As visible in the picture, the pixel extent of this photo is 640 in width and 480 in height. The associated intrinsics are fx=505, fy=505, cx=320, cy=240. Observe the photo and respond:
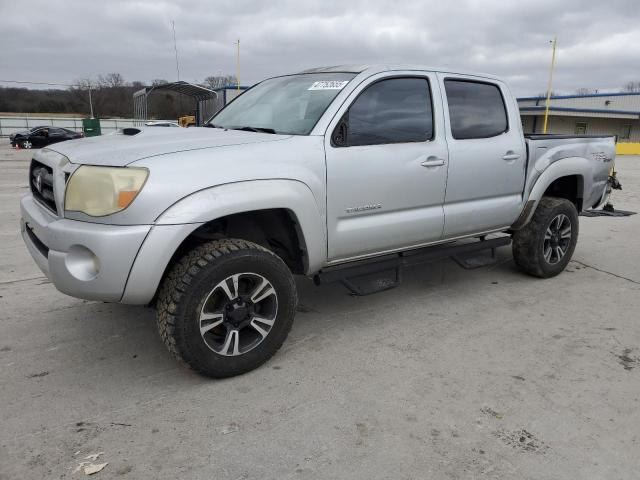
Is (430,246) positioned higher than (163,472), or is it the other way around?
(430,246)

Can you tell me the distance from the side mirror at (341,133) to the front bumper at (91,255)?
1.30m

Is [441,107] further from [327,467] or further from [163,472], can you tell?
[163,472]

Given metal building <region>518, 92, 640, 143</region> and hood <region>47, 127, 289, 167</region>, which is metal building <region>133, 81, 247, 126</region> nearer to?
hood <region>47, 127, 289, 167</region>

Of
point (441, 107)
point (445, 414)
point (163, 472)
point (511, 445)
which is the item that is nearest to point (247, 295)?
point (163, 472)

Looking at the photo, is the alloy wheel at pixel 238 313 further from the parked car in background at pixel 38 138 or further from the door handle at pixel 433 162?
the parked car in background at pixel 38 138

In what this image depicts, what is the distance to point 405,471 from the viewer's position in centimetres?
223

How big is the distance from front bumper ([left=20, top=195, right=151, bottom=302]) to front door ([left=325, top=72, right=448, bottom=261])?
125 centimetres

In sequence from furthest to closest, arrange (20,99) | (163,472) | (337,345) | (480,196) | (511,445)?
(20,99)
(480,196)
(337,345)
(511,445)
(163,472)

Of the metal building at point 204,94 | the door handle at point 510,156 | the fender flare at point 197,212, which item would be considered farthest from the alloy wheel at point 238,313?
the metal building at point 204,94

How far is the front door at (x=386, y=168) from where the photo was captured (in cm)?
325

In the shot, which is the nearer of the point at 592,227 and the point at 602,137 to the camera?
the point at 602,137

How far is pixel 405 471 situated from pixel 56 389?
1967 millimetres

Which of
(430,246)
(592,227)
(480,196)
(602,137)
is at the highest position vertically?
(602,137)

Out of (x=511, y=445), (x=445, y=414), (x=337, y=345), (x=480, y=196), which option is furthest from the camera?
(x=480, y=196)
